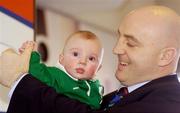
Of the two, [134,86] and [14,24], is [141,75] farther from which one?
[14,24]

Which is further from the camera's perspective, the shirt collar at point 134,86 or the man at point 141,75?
the shirt collar at point 134,86

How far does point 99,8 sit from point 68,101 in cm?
232

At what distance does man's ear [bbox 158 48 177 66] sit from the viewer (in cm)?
130

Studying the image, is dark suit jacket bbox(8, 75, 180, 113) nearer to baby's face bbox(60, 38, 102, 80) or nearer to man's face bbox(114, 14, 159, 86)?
man's face bbox(114, 14, 159, 86)

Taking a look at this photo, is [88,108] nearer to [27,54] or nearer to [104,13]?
[27,54]

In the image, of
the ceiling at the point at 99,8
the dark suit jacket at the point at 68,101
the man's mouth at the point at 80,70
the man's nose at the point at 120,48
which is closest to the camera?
the dark suit jacket at the point at 68,101

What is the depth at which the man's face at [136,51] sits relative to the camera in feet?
4.17

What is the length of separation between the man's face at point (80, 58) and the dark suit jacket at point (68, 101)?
0.24 m

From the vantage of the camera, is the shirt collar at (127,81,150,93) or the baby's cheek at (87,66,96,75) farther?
the baby's cheek at (87,66,96,75)

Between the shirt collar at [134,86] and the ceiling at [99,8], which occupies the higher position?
the ceiling at [99,8]

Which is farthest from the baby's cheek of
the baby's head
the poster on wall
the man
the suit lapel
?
the poster on wall

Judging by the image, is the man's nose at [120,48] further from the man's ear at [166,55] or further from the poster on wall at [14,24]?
the poster on wall at [14,24]

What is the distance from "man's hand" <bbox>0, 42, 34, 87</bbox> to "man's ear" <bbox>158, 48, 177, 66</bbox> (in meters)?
0.42

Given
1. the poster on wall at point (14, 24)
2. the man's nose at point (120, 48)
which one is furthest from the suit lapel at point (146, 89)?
the poster on wall at point (14, 24)
